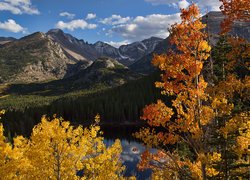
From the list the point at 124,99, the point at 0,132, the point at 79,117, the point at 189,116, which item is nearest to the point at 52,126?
the point at 0,132

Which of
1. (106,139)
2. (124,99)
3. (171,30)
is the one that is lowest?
(106,139)

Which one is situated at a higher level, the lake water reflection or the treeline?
the treeline

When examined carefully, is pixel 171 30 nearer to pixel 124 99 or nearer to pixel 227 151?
pixel 227 151

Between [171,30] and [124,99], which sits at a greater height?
[171,30]

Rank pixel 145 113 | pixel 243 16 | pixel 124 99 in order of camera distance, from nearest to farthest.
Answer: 1. pixel 243 16
2. pixel 145 113
3. pixel 124 99

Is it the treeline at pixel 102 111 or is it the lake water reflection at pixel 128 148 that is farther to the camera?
the treeline at pixel 102 111

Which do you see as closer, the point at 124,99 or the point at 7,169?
the point at 7,169

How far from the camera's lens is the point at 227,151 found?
20.8 metres

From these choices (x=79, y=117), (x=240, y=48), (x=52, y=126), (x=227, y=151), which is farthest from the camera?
(x=79, y=117)

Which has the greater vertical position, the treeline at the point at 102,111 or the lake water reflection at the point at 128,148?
the treeline at the point at 102,111

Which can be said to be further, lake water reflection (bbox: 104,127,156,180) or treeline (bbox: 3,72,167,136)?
treeline (bbox: 3,72,167,136)

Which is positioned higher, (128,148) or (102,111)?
(102,111)

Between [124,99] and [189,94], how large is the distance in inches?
6584

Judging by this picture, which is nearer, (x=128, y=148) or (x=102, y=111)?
(x=128, y=148)
